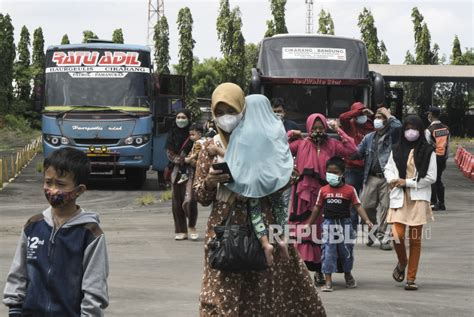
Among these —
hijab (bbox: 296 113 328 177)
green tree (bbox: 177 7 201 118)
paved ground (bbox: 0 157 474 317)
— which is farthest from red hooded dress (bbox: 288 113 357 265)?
green tree (bbox: 177 7 201 118)

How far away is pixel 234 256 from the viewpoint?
6.53 m

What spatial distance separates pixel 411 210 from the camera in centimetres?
1066

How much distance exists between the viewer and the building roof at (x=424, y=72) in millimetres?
50875

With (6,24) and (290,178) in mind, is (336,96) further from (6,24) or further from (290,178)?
(6,24)

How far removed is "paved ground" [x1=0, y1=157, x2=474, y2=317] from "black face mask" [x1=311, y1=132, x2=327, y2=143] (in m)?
1.50

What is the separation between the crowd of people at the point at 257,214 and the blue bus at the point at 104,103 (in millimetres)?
13758

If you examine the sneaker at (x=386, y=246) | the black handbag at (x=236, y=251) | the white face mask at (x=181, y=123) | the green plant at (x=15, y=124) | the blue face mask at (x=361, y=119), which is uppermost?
the blue face mask at (x=361, y=119)

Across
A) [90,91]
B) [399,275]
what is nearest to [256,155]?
[399,275]

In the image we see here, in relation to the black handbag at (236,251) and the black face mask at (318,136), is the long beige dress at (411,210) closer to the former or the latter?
the black face mask at (318,136)

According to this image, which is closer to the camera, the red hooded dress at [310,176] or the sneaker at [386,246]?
the red hooded dress at [310,176]

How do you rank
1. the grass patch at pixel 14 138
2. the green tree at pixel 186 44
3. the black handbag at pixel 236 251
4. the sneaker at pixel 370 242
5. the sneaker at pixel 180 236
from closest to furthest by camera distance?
the black handbag at pixel 236 251 → the sneaker at pixel 370 242 → the sneaker at pixel 180 236 → the grass patch at pixel 14 138 → the green tree at pixel 186 44

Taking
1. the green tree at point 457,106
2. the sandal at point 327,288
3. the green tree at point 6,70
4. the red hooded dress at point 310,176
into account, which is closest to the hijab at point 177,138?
the red hooded dress at point 310,176

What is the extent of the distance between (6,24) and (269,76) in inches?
2262

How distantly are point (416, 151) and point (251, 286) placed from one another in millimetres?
4346
